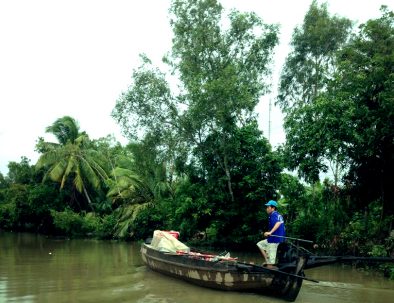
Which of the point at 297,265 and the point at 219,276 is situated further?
the point at 219,276

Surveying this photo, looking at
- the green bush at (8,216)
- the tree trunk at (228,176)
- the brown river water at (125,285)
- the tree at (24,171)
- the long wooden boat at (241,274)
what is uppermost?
the tree at (24,171)

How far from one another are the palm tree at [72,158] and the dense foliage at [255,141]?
235 cm

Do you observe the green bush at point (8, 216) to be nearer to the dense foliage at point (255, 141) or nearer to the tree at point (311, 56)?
the dense foliage at point (255, 141)

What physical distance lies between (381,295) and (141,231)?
15.3 m

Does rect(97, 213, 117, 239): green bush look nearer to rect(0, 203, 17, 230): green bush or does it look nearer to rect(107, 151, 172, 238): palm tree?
rect(107, 151, 172, 238): palm tree

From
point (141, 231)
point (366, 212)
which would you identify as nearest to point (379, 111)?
point (366, 212)

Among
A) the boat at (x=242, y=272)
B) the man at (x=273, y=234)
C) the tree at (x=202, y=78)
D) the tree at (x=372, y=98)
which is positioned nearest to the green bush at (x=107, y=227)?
the tree at (x=202, y=78)

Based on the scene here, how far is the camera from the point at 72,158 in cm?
2688

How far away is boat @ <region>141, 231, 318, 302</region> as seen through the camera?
8.60 meters

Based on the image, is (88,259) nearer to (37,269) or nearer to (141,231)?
(37,269)

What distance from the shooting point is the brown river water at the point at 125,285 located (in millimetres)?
9172

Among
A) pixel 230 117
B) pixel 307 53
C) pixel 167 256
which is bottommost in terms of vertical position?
pixel 167 256

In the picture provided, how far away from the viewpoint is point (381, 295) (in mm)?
9703

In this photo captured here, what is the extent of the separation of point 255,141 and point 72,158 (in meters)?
13.2
